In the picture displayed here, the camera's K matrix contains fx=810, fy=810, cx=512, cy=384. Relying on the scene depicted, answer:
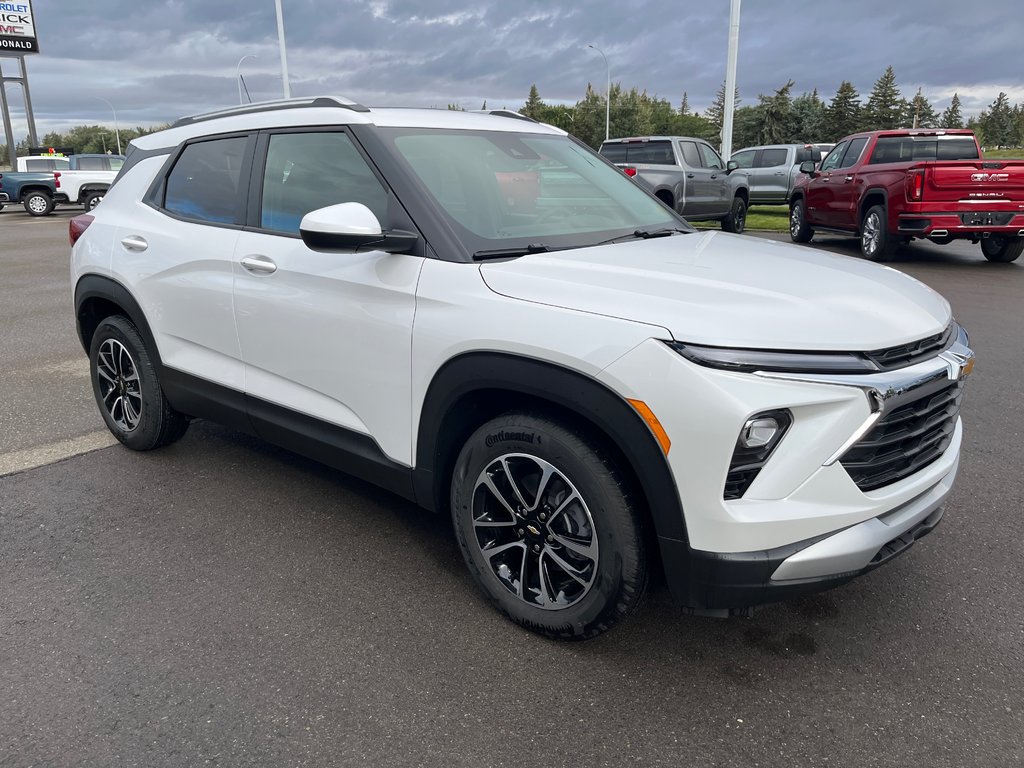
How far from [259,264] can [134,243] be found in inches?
45.1

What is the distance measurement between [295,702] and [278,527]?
1.27m

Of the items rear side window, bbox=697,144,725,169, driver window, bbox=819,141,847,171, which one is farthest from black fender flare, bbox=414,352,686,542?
rear side window, bbox=697,144,725,169

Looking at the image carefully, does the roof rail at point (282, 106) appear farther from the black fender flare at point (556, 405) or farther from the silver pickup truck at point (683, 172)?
the silver pickup truck at point (683, 172)

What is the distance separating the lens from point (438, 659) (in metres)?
2.69

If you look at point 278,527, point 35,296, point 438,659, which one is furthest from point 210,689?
point 35,296

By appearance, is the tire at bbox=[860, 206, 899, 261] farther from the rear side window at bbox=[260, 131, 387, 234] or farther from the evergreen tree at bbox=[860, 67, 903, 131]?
the evergreen tree at bbox=[860, 67, 903, 131]

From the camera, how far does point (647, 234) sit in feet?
11.2

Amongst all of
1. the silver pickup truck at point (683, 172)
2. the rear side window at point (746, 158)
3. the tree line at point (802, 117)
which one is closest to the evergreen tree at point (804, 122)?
the tree line at point (802, 117)

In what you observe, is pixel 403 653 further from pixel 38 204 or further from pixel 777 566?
pixel 38 204

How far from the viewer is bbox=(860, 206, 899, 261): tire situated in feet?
37.1

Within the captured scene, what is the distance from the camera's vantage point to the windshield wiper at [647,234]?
129 inches

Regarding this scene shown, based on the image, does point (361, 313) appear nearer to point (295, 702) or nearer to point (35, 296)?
point (295, 702)

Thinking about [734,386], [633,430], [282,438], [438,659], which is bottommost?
[438,659]

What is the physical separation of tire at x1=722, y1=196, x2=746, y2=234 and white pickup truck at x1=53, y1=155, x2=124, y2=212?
19192mm
